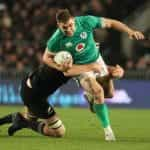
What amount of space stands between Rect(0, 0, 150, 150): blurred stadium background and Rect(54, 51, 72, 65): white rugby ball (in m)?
4.61

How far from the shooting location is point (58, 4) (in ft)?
81.4

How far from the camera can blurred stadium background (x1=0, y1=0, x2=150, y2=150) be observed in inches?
803

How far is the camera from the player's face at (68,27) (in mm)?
10938

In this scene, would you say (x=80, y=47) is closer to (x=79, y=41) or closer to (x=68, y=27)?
(x=79, y=41)

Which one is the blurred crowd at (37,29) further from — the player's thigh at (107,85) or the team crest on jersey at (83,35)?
the team crest on jersey at (83,35)

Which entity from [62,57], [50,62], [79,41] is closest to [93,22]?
[79,41]

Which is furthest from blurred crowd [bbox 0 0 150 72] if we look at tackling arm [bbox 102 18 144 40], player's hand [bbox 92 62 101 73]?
tackling arm [bbox 102 18 144 40]

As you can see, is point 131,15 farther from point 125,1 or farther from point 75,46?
point 75,46

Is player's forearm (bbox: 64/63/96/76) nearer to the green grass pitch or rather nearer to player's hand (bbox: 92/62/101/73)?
player's hand (bbox: 92/62/101/73)

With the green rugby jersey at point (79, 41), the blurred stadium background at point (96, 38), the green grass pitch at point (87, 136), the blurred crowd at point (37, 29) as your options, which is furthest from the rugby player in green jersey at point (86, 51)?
the blurred crowd at point (37, 29)

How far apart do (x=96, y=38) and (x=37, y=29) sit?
11.7 feet

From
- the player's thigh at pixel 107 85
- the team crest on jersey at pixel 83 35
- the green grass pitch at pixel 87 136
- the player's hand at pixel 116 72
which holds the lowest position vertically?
the green grass pitch at pixel 87 136

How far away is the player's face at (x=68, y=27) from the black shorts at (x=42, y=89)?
662mm

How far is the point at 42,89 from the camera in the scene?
38.1ft
